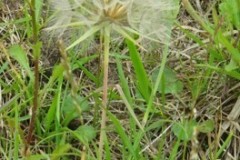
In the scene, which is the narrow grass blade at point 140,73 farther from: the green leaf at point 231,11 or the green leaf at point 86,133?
the green leaf at point 231,11

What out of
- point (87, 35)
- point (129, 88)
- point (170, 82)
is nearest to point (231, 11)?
point (170, 82)

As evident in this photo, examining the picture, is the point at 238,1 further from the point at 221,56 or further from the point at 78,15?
the point at 78,15

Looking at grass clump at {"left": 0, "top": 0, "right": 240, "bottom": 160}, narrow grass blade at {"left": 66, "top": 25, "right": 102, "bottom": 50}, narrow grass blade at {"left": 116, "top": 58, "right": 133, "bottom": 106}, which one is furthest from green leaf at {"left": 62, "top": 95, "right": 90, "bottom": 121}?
narrow grass blade at {"left": 66, "top": 25, "right": 102, "bottom": 50}

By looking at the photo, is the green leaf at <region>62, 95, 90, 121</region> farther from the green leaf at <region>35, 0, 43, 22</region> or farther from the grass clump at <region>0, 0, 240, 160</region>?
the green leaf at <region>35, 0, 43, 22</region>

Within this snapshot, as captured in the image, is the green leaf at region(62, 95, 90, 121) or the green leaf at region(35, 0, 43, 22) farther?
the green leaf at region(35, 0, 43, 22)

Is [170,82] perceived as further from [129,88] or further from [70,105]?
[70,105]

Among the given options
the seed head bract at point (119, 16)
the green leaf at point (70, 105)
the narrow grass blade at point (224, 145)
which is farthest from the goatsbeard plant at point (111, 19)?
the narrow grass blade at point (224, 145)

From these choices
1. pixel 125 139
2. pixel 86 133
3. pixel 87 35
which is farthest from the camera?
pixel 86 133
